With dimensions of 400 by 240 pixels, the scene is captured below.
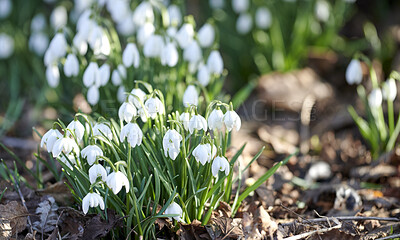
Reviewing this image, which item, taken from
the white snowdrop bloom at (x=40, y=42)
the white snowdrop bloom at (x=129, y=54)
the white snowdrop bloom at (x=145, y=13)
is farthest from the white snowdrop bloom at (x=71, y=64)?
the white snowdrop bloom at (x=40, y=42)

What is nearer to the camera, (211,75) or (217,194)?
(217,194)

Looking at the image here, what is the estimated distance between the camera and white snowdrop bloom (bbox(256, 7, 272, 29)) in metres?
4.01

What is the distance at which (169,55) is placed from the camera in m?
2.82

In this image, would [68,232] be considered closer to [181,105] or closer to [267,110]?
[181,105]

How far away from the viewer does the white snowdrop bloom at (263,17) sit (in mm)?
4012

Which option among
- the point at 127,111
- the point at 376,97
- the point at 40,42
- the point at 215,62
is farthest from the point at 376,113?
the point at 40,42

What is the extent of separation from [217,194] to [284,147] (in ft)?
4.71

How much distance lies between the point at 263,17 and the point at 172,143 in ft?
7.78

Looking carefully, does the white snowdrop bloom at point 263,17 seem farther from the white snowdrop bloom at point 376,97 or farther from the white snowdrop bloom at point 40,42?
the white snowdrop bloom at point 40,42

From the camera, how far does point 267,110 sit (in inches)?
156

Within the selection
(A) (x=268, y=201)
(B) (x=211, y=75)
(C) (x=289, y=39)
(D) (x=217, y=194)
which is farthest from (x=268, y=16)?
(D) (x=217, y=194)

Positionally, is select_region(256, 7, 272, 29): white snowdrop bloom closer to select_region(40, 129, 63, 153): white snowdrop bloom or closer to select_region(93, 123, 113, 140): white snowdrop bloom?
select_region(93, 123, 113, 140): white snowdrop bloom

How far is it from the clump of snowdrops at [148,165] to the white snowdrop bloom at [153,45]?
0.66 m

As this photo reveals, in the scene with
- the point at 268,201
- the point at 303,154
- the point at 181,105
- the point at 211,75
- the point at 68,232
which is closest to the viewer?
the point at 68,232
